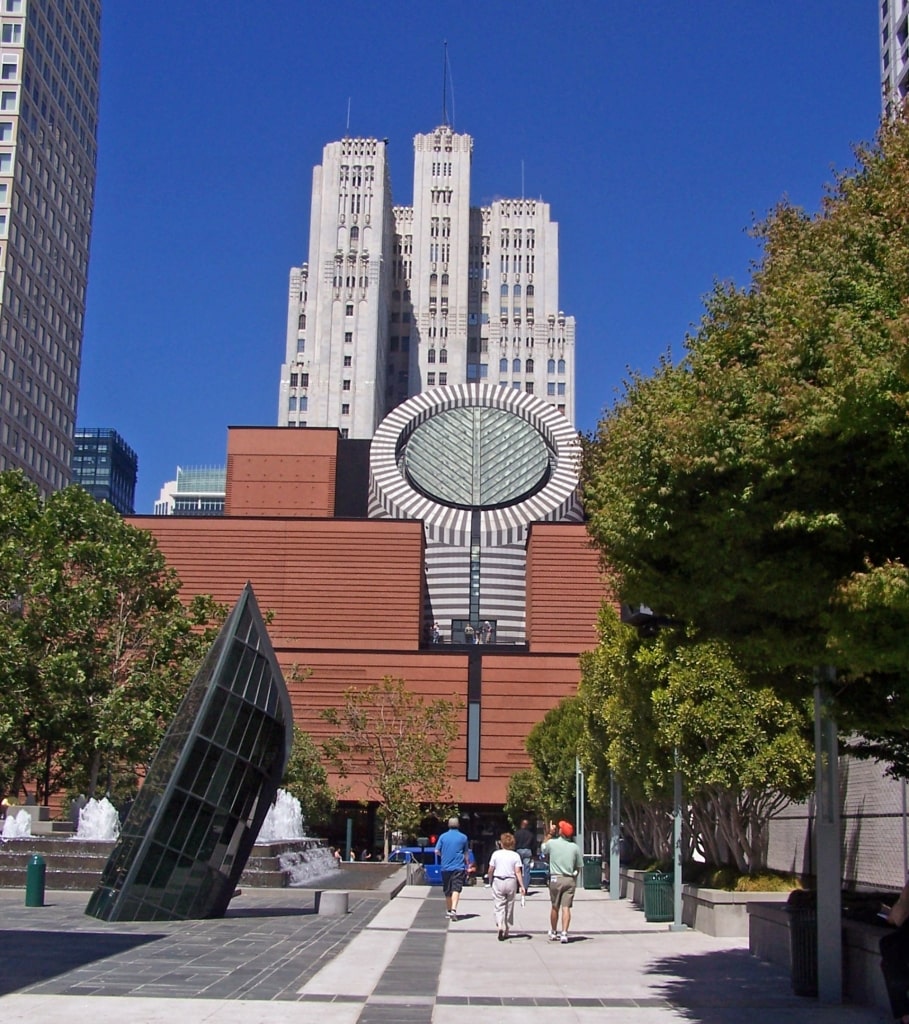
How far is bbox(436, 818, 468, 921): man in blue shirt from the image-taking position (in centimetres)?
2314

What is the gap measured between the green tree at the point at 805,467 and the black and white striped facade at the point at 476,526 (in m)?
99.2

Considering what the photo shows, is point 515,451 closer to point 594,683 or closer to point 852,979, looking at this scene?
point 594,683

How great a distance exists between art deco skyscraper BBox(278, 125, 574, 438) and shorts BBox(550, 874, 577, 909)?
126m

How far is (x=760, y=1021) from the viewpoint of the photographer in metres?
11.8

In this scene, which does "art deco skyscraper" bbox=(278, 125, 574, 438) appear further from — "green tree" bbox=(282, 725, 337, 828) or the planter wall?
the planter wall

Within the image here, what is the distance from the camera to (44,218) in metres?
102

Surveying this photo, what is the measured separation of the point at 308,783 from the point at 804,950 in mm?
53279

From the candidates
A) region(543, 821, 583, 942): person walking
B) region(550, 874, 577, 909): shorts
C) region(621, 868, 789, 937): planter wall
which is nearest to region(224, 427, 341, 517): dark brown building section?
region(621, 868, 789, 937): planter wall

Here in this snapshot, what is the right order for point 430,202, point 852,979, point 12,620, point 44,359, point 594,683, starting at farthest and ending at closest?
1. point 430,202
2. point 44,359
3. point 12,620
4. point 594,683
5. point 852,979

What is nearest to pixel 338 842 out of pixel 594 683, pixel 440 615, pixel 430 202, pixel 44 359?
pixel 440 615

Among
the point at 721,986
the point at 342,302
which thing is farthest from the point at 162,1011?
the point at 342,302

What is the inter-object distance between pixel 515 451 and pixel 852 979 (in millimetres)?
109948

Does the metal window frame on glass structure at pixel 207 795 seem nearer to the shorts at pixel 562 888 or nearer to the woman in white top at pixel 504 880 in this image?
the woman in white top at pixel 504 880

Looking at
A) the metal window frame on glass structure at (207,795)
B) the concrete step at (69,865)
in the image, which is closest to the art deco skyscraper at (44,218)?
the concrete step at (69,865)
